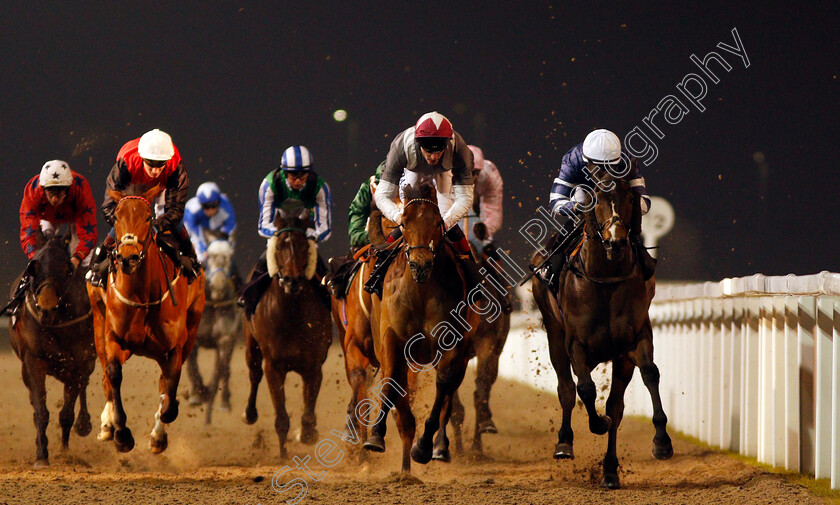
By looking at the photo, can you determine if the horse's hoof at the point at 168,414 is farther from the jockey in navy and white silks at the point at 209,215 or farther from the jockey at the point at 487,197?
the jockey in navy and white silks at the point at 209,215

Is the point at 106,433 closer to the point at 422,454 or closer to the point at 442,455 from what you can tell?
the point at 442,455

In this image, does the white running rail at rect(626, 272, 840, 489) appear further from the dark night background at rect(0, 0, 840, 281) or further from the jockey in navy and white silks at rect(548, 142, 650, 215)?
the dark night background at rect(0, 0, 840, 281)

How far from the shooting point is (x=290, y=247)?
302 inches

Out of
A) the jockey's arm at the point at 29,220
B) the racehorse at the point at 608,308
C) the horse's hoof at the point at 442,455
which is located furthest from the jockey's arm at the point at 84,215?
the racehorse at the point at 608,308

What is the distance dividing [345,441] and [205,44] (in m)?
12.5

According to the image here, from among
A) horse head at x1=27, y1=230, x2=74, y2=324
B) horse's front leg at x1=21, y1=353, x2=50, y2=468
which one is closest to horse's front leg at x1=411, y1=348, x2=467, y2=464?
horse's front leg at x1=21, y1=353, x2=50, y2=468

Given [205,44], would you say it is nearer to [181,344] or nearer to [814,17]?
[814,17]

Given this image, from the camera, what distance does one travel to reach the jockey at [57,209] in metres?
7.38

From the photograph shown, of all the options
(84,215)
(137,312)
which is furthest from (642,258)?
(84,215)

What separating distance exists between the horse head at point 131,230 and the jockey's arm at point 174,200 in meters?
0.50

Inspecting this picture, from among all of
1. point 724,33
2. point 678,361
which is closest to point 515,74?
point 724,33

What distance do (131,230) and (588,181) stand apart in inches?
113

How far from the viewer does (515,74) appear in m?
16.6

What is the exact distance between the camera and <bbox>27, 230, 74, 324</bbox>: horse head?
23.1 feet
